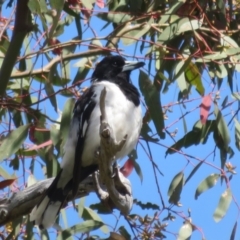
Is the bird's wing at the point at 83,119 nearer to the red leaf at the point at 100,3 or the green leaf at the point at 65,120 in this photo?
the green leaf at the point at 65,120

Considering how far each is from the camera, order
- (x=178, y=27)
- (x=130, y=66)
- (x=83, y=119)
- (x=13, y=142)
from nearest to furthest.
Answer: (x=13, y=142) < (x=178, y=27) < (x=83, y=119) < (x=130, y=66)

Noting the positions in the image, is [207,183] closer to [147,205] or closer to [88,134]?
[147,205]

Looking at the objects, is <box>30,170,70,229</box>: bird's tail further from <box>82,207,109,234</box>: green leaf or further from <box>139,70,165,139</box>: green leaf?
<box>139,70,165,139</box>: green leaf

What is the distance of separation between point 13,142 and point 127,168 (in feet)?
1.72

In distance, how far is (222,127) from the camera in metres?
3.09

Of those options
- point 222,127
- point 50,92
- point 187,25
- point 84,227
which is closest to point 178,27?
point 187,25

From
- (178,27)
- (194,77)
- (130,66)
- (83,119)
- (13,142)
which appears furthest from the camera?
(130,66)

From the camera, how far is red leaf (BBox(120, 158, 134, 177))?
315cm

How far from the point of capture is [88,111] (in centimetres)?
321

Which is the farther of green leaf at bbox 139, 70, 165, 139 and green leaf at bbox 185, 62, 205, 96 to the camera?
green leaf at bbox 185, 62, 205, 96

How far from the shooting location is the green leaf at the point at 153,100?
9.39 ft

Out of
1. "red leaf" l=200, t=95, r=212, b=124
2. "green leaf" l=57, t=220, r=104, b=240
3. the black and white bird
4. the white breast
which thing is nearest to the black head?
the black and white bird

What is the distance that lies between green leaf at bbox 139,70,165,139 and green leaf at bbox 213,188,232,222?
1.05ft

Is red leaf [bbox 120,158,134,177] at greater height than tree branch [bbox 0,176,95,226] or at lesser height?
greater
